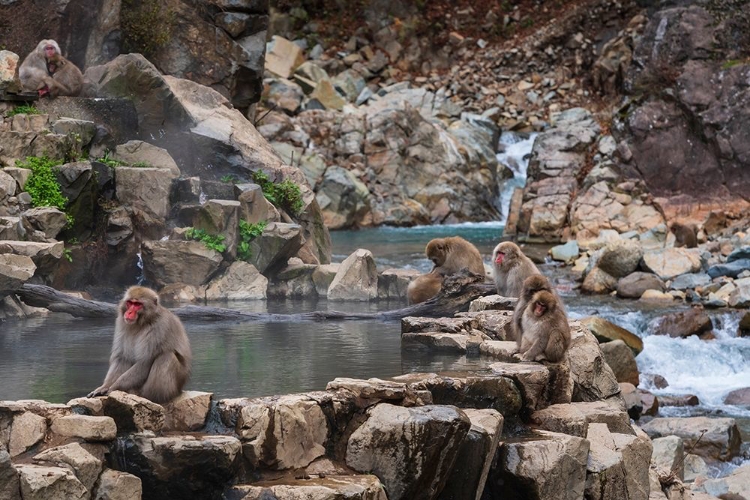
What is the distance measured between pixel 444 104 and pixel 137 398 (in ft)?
82.0

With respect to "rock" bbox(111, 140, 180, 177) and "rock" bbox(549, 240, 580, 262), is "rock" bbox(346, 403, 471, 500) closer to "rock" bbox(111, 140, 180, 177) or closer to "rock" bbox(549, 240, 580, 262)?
"rock" bbox(111, 140, 180, 177)

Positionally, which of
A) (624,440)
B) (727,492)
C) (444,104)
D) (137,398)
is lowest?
(727,492)

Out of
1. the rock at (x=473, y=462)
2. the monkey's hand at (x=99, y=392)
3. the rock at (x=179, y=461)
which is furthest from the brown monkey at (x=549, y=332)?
the monkey's hand at (x=99, y=392)

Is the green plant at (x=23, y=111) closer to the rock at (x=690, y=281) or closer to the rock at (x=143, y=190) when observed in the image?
the rock at (x=143, y=190)

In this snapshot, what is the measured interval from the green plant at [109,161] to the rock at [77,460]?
816 centimetres

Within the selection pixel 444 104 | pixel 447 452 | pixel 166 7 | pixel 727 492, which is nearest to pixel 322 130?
pixel 444 104

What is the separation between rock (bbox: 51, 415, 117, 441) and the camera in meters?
5.55

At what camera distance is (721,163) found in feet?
74.5

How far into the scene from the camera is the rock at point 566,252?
65.2ft

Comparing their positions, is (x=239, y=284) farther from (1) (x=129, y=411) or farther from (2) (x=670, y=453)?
(1) (x=129, y=411)

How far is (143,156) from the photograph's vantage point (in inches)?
540

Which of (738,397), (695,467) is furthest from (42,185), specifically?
(738,397)

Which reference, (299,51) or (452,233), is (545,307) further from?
(299,51)

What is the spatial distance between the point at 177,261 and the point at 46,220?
1675mm
